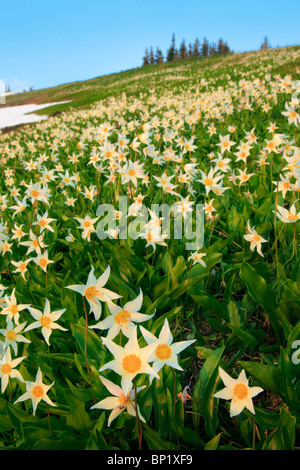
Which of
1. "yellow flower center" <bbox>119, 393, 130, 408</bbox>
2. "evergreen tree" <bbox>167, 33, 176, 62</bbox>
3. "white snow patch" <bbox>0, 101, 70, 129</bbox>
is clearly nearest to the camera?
"yellow flower center" <bbox>119, 393, 130, 408</bbox>

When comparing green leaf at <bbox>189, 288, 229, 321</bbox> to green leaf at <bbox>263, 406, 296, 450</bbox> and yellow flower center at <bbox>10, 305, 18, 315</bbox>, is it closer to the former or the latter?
green leaf at <bbox>263, 406, 296, 450</bbox>

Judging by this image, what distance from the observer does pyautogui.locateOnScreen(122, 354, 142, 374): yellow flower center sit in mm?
926

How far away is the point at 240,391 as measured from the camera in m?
0.99

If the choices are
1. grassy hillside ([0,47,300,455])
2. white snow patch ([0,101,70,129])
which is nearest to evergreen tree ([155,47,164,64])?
white snow patch ([0,101,70,129])

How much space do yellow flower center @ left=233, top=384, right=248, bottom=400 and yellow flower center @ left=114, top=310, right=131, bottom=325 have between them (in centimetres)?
41

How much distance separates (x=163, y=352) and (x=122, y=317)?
0.21m

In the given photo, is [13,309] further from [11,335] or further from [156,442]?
[156,442]

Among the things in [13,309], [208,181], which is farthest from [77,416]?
[208,181]

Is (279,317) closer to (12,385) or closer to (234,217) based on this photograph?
(234,217)
